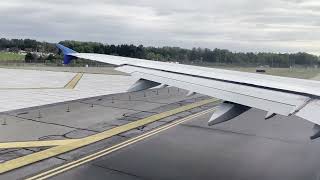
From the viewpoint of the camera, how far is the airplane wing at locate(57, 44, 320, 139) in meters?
6.86

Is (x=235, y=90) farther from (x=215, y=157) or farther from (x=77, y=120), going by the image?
(x=77, y=120)

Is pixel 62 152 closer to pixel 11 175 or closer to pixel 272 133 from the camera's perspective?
pixel 11 175

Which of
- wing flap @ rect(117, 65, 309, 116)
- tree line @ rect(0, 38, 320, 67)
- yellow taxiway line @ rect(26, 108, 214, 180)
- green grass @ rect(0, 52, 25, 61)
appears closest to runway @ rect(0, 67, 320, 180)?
yellow taxiway line @ rect(26, 108, 214, 180)

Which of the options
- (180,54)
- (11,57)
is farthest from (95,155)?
(11,57)

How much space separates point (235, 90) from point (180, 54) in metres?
90.3

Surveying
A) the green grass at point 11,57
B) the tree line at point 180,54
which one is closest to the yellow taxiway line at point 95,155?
the tree line at point 180,54

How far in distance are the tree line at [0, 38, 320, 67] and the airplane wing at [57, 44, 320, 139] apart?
57.0m

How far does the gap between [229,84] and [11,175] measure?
6.42m

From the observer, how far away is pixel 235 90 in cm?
820

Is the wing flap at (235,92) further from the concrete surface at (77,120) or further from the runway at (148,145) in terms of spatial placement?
the concrete surface at (77,120)

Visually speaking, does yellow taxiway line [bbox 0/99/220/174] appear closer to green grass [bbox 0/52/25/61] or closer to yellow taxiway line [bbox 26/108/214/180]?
yellow taxiway line [bbox 26/108/214/180]

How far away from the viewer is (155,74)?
10.2 metres

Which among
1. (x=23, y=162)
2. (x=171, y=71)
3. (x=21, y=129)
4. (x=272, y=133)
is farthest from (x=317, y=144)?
(x=21, y=129)

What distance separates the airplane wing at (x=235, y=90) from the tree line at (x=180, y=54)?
56997 mm
